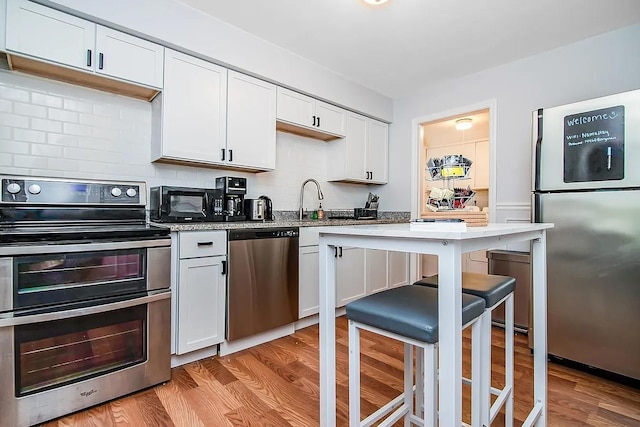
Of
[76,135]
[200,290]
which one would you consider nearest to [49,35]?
[76,135]

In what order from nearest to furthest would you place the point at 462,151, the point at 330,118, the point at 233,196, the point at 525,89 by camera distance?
the point at 233,196, the point at 525,89, the point at 330,118, the point at 462,151

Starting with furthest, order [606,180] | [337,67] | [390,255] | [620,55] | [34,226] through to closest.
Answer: [390,255] < [337,67] < [620,55] < [606,180] < [34,226]

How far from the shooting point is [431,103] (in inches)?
146

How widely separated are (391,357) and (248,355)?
103 centimetres

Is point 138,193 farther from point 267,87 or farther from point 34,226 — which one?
point 267,87

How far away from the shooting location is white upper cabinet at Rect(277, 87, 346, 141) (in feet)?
9.77

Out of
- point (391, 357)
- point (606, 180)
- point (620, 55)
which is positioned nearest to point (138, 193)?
point (391, 357)

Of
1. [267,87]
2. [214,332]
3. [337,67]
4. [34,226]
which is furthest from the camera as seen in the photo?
[337,67]

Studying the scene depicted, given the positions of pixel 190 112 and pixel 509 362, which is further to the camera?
pixel 190 112

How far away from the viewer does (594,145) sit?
203 cm

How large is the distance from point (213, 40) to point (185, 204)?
1.26 m

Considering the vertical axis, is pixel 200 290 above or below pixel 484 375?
above

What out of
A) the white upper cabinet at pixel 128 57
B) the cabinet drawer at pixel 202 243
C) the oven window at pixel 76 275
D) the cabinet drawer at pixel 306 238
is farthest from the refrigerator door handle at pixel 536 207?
the white upper cabinet at pixel 128 57

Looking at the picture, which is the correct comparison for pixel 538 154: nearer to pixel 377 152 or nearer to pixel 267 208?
pixel 377 152
